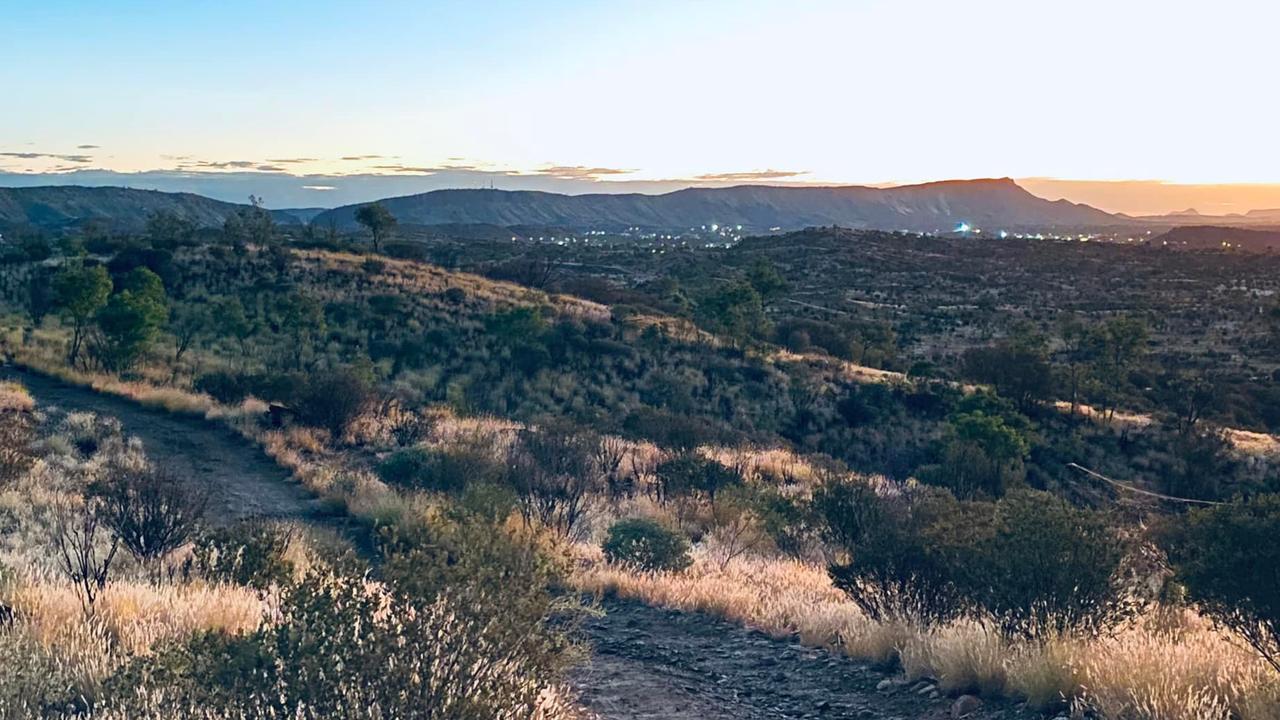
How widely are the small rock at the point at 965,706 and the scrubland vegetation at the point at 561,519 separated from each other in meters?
0.15

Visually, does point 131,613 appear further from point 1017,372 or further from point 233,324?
point 1017,372

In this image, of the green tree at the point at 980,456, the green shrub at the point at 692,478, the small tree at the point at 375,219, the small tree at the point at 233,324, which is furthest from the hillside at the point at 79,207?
the green shrub at the point at 692,478

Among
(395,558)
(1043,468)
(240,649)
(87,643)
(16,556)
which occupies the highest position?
(395,558)

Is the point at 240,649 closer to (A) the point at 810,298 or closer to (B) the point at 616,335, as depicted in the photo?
(B) the point at 616,335

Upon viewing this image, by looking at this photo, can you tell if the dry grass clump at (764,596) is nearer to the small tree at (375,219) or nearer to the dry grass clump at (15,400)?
→ the dry grass clump at (15,400)

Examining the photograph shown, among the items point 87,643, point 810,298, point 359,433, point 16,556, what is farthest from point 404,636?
point 810,298

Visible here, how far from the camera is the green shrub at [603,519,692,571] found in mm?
9828

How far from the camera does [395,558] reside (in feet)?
12.8

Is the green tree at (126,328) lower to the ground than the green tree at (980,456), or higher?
higher

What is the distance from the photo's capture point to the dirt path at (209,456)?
42.5ft

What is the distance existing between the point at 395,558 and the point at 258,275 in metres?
38.5

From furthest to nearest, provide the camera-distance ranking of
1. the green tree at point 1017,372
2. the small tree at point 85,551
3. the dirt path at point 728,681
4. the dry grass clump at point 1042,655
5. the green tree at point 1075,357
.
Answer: the green tree at point 1075,357 → the green tree at point 1017,372 → the small tree at point 85,551 → the dirt path at point 728,681 → the dry grass clump at point 1042,655

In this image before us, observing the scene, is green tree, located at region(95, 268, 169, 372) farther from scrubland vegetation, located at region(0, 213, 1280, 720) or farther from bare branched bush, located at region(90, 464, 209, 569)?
bare branched bush, located at region(90, 464, 209, 569)

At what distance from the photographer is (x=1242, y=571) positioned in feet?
16.3
